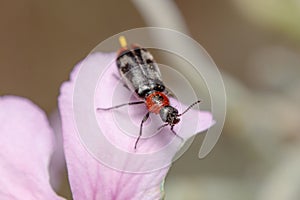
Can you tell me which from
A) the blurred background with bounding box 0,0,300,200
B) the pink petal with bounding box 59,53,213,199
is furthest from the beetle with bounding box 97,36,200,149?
the blurred background with bounding box 0,0,300,200

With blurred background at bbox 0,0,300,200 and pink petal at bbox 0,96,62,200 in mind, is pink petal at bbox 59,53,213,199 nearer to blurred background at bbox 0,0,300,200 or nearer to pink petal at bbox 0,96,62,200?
pink petal at bbox 0,96,62,200

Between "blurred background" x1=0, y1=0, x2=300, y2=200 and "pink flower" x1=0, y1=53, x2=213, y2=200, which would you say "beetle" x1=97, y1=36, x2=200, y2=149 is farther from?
"blurred background" x1=0, y1=0, x2=300, y2=200

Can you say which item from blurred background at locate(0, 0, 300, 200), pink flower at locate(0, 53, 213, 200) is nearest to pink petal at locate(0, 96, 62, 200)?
pink flower at locate(0, 53, 213, 200)

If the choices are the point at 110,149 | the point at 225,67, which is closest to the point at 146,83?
the point at 110,149

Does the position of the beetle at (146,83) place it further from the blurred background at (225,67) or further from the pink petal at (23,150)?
the blurred background at (225,67)

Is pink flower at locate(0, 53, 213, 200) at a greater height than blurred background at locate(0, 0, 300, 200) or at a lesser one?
lesser

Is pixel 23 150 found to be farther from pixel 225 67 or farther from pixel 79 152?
pixel 225 67

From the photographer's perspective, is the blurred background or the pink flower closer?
the pink flower

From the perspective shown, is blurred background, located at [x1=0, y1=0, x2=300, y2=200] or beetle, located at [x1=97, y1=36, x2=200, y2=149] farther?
blurred background, located at [x1=0, y1=0, x2=300, y2=200]
